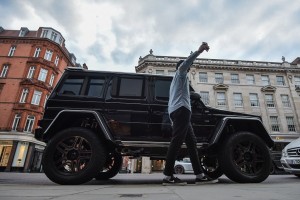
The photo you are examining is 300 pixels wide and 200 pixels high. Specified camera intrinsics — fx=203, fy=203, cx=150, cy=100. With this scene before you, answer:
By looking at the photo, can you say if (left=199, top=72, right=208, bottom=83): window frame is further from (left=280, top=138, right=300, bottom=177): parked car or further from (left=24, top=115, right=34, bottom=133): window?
A: (left=280, top=138, right=300, bottom=177): parked car

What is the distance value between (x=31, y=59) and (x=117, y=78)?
29.2 m

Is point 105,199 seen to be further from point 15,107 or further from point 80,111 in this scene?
point 15,107

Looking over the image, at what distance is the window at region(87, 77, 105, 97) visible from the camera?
411cm

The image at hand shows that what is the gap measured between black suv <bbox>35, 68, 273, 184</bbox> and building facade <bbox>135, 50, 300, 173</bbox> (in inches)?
951

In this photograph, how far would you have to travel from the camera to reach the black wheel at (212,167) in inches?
191

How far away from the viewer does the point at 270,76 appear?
99.0ft

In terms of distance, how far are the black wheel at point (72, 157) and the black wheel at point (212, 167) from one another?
2.68 meters

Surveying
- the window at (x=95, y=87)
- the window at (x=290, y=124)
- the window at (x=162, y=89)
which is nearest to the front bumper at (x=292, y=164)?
the window at (x=162, y=89)

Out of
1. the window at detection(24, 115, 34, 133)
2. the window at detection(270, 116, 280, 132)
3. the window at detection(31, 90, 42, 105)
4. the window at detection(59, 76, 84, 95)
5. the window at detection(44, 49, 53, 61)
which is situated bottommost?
the window at detection(59, 76, 84, 95)

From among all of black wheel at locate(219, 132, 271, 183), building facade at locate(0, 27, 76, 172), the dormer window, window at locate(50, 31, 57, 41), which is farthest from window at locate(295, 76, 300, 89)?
the dormer window

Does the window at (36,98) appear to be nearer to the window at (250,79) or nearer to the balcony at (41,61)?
the balcony at (41,61)

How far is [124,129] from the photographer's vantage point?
12.8 ft

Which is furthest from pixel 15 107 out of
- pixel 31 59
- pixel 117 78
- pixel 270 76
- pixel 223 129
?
pixel 270 76

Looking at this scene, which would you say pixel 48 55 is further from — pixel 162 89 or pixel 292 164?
pixel 292 164
